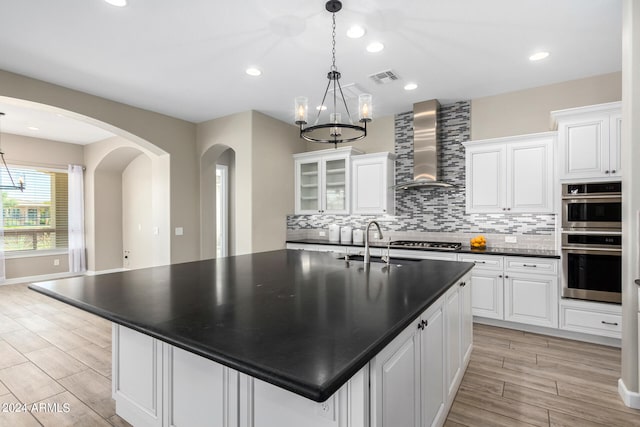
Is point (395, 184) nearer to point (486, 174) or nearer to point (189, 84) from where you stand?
point (486, 174)

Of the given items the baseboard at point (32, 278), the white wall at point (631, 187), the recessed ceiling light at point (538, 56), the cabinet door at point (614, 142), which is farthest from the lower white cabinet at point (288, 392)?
the baseboard at point (32, 278)

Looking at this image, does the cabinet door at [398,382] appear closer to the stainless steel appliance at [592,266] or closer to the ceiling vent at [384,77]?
the stainless steel appliance at [592,266]

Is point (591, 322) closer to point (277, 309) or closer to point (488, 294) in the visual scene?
point (488, 294)

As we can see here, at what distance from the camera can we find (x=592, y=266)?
3215 millimetres

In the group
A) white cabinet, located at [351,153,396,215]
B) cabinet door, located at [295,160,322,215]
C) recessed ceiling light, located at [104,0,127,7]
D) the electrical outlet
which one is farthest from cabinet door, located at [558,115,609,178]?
recessed ceiling light, located at [104,0,127,7]

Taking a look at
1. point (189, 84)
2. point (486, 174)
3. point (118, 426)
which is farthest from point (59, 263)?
point (486, 174)

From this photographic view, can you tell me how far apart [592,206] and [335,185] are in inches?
127

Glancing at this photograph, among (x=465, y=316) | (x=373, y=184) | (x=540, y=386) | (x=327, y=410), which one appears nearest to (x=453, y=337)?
(x=465, y=316)

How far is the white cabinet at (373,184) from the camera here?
15.7 ft

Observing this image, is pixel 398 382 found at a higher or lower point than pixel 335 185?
lower

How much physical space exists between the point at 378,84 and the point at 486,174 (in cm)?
177

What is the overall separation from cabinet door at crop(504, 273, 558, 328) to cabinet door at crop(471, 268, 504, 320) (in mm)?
70

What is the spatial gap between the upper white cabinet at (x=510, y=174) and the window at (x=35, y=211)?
25.9 ft

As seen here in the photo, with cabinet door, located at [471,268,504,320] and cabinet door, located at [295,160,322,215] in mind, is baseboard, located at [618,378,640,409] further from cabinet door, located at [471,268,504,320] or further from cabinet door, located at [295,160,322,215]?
cabinet door, located at [295,160,322,215]
